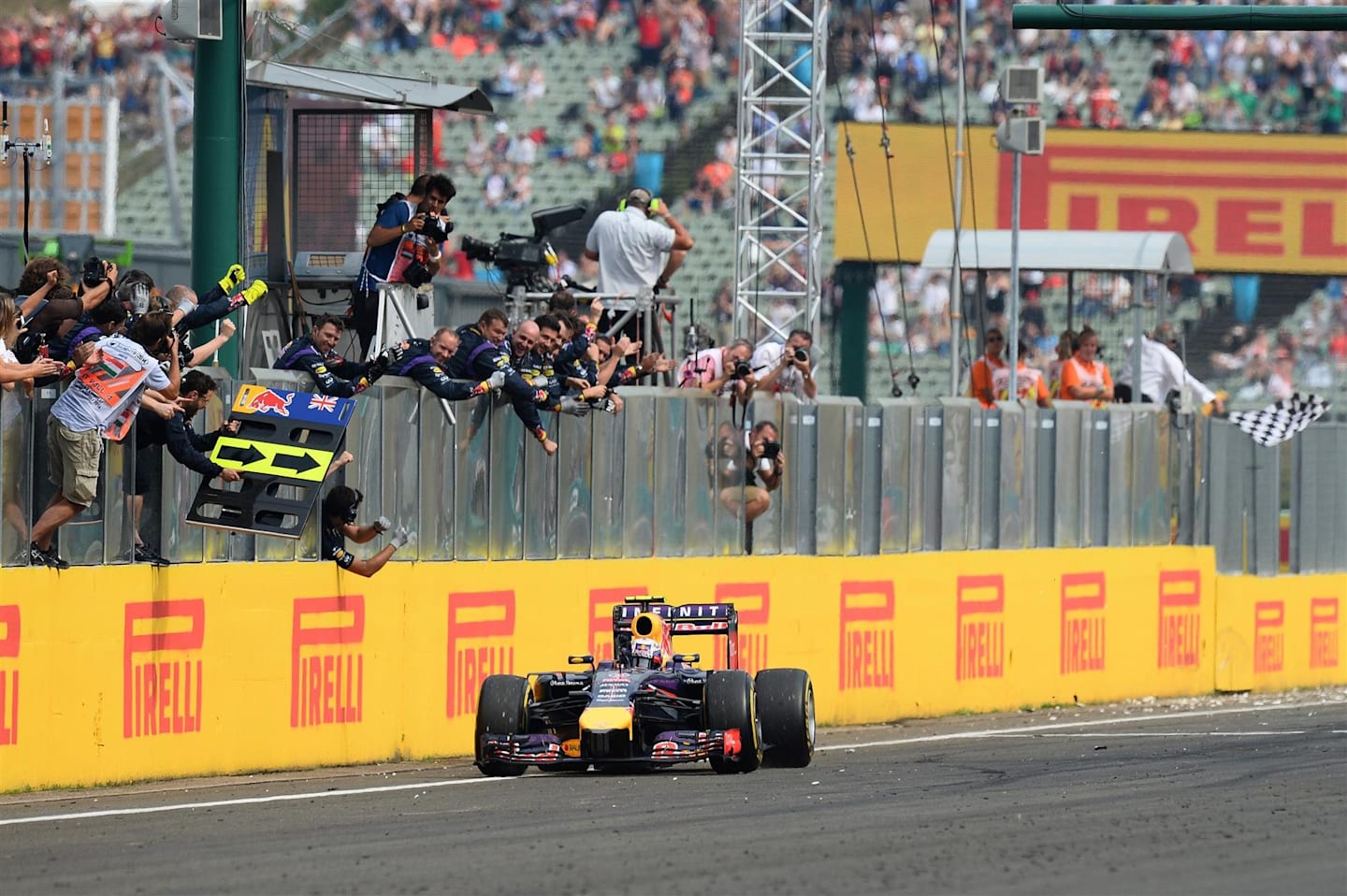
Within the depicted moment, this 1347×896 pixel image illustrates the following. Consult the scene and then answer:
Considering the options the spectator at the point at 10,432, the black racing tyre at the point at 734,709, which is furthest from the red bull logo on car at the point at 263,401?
the black racing tyre at the point at 734,709

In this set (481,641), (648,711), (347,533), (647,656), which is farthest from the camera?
(481,641)

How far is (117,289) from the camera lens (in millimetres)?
13922

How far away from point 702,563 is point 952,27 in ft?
65.8

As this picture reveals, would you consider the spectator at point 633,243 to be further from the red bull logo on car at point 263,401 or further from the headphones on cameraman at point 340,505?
the red bull logo on car at point 263,401

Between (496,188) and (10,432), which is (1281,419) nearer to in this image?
(10,432)

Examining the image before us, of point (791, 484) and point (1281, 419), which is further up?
point (1281, 419)

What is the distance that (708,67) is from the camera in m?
35.8

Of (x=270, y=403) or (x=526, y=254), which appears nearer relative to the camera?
(x=270, y=403)

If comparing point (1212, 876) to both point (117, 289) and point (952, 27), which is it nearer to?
point (117, 289)

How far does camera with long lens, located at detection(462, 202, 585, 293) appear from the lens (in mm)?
18219

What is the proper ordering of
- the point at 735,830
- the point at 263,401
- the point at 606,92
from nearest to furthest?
the point at 735,830
the point at 263,401
the point at 606,92

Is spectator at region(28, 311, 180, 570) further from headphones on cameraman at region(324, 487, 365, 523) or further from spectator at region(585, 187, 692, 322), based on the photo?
spectator at region(585, 187, 692, 322)

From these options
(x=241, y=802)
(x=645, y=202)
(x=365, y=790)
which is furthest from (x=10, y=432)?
(x=645, y=202)

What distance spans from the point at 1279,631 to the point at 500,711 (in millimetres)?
11773
